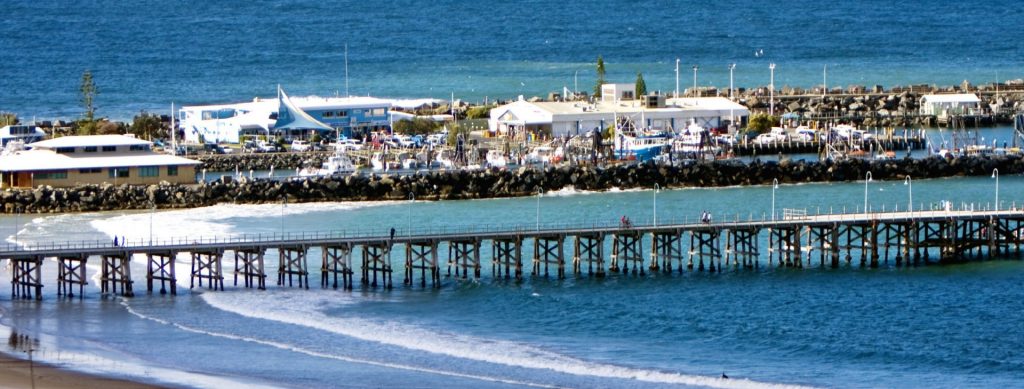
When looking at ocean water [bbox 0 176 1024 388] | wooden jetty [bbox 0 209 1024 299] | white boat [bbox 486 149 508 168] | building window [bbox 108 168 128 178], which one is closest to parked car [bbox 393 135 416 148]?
white boat [bbox 486 149 508 168]

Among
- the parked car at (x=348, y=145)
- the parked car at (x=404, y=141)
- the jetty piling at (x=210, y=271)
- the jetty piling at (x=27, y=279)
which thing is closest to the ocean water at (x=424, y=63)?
the parked car at (x=348, y=145)

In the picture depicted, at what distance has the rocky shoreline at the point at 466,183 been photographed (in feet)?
272

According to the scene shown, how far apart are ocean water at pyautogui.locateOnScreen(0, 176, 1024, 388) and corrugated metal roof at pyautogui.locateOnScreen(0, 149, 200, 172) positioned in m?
13.4

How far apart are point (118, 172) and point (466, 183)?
556 inches

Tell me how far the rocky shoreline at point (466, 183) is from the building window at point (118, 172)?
104 centimetres

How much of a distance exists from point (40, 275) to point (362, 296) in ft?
30.7

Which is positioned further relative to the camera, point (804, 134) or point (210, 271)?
point (804, 134)

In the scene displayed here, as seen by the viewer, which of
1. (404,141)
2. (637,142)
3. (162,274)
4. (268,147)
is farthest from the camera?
(404,141)

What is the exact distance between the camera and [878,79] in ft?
509

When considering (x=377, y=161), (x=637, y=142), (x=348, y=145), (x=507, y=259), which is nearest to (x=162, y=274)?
(x=507, y=259)

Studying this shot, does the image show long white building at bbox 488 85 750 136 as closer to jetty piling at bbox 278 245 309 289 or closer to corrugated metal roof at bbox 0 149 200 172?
corrugated metal roof at bbox 0 149 200 172

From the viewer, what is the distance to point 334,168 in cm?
9344

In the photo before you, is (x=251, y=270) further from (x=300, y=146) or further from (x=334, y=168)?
(x=300, y=146)

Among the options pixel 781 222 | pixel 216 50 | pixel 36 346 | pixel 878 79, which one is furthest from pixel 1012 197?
pixel 216 50
